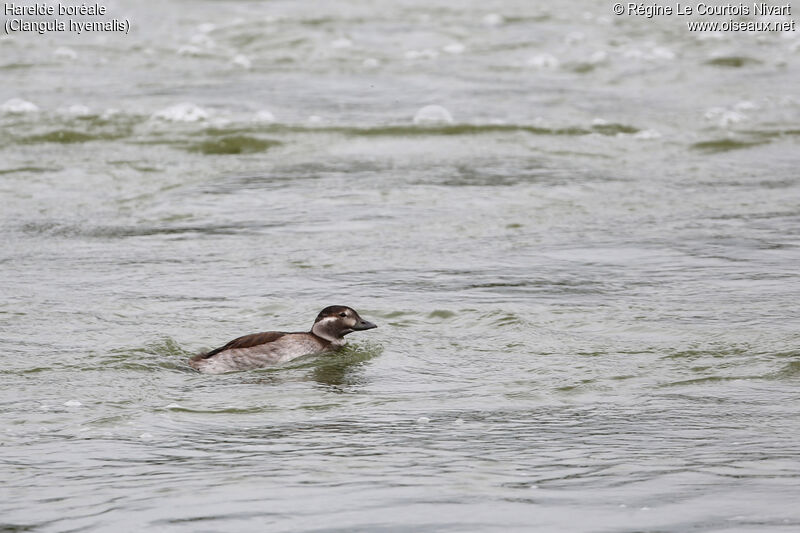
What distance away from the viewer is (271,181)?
15.0 meters

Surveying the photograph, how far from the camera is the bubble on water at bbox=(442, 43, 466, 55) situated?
2363 cm

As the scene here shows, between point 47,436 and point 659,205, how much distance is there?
7753mm

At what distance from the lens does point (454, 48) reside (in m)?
23.8

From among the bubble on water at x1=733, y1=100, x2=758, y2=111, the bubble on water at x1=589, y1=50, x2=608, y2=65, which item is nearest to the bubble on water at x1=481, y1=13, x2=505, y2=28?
the bubble on water at x1=589, y1=50, x2=608, y2=65

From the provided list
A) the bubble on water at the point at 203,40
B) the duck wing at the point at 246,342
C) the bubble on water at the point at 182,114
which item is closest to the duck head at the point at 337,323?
the duck wing at the point at 246,342

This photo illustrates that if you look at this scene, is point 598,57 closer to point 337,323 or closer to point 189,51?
point 189,51

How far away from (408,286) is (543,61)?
12592 mm

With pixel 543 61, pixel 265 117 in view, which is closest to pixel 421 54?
pixel 543 61

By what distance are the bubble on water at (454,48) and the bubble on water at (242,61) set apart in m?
3.31

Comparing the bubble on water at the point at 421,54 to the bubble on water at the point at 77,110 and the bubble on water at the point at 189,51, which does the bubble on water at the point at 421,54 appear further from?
the bubble on water at the point at 77,110

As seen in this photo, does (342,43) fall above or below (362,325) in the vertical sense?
above

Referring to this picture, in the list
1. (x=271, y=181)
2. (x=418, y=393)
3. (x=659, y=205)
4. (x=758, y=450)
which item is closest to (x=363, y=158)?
(x=271, y=181)

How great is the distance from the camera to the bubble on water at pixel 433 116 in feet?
60.2

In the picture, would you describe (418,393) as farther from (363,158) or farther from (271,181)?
(363,158)
